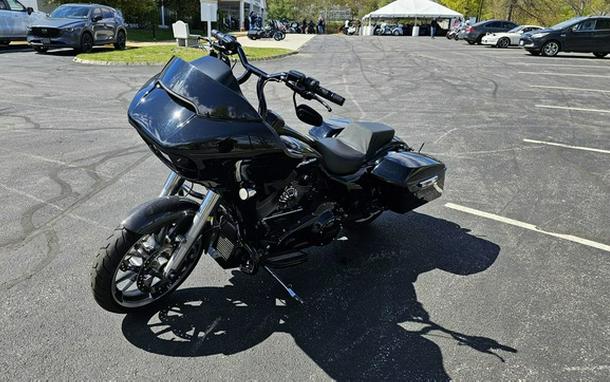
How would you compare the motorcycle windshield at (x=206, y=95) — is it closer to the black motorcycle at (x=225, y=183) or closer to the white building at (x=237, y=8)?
the black motorcycle at (x=225, y=183)

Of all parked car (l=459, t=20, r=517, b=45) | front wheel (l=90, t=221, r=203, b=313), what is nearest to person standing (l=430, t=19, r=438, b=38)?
parked car (l=459, t=20, r=517, b=45)

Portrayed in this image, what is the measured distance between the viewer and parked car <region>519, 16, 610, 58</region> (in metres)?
20.3

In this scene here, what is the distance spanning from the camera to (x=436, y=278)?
139 inches

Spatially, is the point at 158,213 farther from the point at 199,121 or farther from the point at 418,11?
the point at 418,11

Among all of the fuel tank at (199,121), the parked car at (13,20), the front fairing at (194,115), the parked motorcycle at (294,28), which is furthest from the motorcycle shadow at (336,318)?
the parked motorcycle at (294,28)

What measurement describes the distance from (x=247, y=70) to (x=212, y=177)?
2.59 ft

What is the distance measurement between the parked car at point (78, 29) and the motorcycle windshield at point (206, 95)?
15800 mm

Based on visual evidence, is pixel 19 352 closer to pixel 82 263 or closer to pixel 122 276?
pixel 122 276

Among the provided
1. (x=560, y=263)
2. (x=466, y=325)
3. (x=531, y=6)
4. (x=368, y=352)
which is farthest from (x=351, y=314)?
(x=531, y=6)

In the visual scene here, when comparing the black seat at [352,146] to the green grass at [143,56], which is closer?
the black seat at [352,146]

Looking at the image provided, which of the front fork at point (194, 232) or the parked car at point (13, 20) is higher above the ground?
the parked car at point (13, 20)

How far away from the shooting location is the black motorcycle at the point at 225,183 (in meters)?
2.41

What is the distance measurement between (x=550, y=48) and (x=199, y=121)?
76.9ft

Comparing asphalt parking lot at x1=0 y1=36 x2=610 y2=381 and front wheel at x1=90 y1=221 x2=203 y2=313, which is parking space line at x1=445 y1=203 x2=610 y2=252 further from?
front wheel at x1=90 y1=221 x2=203 y2=313
